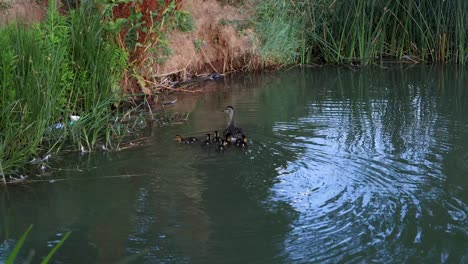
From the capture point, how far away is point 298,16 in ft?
46.0

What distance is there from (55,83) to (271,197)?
103 inches

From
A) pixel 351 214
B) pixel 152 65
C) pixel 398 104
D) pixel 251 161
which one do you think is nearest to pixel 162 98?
pixel 152 65

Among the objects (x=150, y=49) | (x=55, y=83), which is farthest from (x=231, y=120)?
(x=150, y=49)

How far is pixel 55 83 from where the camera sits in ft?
23.8

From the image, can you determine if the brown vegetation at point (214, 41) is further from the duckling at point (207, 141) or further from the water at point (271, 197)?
the duckling at point (207, 141)

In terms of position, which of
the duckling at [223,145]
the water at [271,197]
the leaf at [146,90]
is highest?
the leaf at [146,90]

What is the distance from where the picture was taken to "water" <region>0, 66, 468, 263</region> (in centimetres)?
509

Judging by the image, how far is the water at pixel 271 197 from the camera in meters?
5.09

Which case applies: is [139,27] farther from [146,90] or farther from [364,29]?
[364,29]

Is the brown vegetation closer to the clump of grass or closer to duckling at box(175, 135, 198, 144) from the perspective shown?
the clump of grass

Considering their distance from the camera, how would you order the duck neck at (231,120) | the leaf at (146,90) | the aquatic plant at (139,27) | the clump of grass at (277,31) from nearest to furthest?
the duck neck at (231,120) → the aquatic plant at (139,27) → the leaf at (146,90) → the clump of grass at (277,31)

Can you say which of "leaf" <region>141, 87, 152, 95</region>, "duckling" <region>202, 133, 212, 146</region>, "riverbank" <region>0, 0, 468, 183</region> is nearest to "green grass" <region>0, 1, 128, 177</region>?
"riverbank" <region>0, 0, 468, 183</region>

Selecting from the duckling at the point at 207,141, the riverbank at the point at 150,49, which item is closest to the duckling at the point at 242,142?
the duckling at the point at 207,141

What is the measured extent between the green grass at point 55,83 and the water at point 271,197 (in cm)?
37
